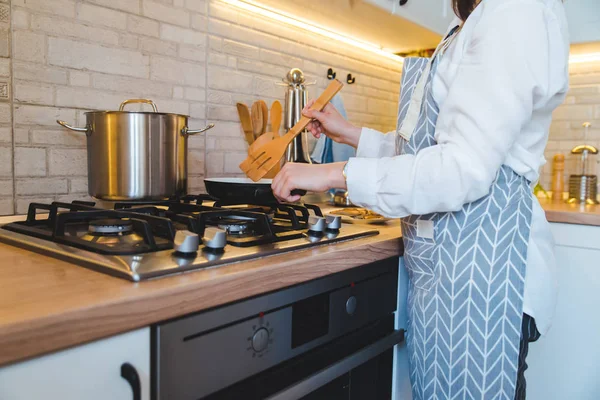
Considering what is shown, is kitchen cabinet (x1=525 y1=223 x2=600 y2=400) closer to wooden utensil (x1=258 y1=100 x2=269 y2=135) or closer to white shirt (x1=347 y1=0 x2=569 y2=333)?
white shirt (x1=347 y1=0 x2=569 y2=333)

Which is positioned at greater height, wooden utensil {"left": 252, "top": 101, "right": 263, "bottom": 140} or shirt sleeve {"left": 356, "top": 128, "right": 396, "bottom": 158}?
wooden utensil {"left": 252, "top": 101, "right": 263, "bottom": 140}

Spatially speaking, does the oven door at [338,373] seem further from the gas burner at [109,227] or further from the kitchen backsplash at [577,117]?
the kitchen backsplash at [577,117]

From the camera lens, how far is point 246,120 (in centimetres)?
155

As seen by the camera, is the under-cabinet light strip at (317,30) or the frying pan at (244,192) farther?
the under-cabinet light strip at (317,30)

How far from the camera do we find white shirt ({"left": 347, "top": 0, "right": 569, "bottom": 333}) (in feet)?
2.48

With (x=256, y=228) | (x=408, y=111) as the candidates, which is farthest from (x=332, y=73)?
(x=256, y=228)

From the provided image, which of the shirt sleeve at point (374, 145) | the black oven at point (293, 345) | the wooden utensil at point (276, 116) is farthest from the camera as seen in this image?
the wooden utensil at point (276, 116)

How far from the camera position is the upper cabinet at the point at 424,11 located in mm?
1644

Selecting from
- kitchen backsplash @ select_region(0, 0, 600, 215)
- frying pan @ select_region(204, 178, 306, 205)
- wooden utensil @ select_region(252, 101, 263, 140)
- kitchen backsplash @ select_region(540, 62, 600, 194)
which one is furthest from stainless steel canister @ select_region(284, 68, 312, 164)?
kitchen backsplash @ select_region(540, 62, 600, 194)

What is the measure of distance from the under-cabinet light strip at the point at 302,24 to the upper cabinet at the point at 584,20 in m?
0.73

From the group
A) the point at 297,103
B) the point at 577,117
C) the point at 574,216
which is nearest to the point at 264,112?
the point at 297,103

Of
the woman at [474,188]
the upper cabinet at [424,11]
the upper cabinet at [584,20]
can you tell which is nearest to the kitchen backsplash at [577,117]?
the upper cabinet at [584,20]

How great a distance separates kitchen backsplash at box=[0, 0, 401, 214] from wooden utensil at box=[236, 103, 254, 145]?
26mm

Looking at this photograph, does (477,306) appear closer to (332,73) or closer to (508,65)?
(508,65)
